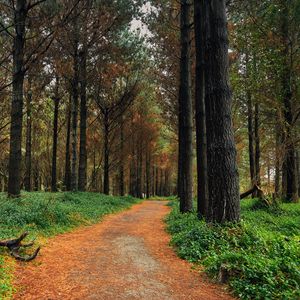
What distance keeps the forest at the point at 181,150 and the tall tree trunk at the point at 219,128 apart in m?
0.03

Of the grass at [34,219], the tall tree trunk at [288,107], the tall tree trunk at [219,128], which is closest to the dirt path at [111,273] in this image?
the grass at [34,219]

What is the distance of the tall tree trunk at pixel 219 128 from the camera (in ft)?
26.7

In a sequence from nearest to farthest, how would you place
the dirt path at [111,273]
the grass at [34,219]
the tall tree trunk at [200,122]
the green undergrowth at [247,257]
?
the green undergrowth at [247,257]
the dirt path at [111,273]
the grass at [34,219]
the tall tree trunk at [200,122]

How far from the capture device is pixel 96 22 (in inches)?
781

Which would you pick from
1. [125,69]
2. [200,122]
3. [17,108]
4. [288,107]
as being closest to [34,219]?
[17,108]

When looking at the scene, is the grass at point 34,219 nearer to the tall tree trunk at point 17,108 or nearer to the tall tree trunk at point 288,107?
the tall tree trunk at point 17,108

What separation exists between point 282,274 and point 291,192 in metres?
14.6

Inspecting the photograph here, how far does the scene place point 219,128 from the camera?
327 inches

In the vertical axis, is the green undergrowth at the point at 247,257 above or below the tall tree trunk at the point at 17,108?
below

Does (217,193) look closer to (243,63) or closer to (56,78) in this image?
(243,63)

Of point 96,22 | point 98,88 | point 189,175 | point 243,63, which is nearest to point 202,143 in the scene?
point 189,175

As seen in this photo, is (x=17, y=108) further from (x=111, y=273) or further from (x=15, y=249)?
(x=111, y=273)

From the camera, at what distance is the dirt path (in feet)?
16.2

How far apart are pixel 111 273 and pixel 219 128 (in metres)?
4.50
